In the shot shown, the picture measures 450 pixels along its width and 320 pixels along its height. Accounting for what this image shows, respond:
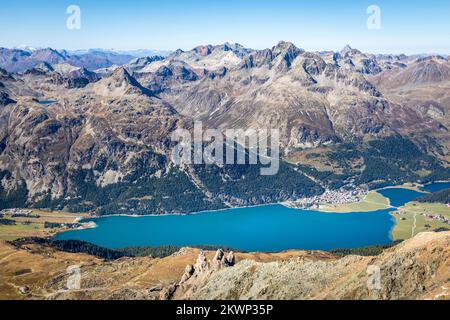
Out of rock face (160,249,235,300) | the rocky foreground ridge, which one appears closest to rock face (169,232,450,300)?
the rocky foreground ridge

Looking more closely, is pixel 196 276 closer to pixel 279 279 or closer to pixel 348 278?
pixel 279 279

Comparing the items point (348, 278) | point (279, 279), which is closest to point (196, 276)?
point (279, 279)

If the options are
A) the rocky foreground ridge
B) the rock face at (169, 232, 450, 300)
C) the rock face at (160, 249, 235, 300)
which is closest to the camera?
the rock face at (169, 232, 450, 300)

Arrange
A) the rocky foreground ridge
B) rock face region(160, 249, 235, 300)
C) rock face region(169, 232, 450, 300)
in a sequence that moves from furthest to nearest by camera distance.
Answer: rock face region(160, 249, 235, 300), the rocky foreground ridge, rock face region(169, 232, 450, 300)

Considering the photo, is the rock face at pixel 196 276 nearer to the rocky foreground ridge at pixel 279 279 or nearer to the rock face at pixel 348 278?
the rocky foreground ridge at pixel 279 279

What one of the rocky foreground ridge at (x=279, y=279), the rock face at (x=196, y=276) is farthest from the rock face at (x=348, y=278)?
the rock face at (x=196, y=276)

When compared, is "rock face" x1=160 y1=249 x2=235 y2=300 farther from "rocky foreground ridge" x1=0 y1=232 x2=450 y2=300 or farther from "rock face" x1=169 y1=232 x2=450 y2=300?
"rock face" x1=169 y1=232 x2=450 y2=300
